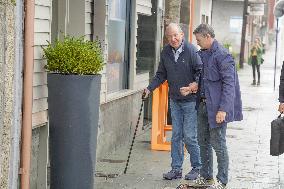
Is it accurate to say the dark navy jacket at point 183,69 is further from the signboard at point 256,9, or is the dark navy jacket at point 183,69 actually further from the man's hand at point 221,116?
the signboard at point 256,9

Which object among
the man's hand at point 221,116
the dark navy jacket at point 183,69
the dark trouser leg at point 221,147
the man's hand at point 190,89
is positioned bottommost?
the dark trouser leg at point 221,147

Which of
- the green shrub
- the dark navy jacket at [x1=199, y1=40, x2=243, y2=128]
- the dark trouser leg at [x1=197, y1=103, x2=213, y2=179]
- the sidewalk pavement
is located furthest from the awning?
the green shrub

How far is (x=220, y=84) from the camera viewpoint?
7039mm

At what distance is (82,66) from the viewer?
6469 mm

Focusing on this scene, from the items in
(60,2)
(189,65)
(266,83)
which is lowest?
(266,83)

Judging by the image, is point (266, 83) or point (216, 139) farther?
point (266, 83)

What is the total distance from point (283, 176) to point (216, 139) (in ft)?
6.09

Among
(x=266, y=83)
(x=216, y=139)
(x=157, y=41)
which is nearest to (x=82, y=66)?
(x=216, y=139)

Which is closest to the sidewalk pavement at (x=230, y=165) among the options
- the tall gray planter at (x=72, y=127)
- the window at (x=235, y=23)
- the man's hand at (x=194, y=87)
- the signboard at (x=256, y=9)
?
the tall gray planter at (x=72, y=127)

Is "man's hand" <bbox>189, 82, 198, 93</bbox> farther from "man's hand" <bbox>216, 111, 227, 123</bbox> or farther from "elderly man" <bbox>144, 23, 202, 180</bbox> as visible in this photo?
"man's hand" <bbox>216, 111, 227, 123</bbox>

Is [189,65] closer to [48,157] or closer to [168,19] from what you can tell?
[48,157]

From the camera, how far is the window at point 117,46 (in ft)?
32.2

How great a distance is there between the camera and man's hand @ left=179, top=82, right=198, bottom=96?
25.2 ft

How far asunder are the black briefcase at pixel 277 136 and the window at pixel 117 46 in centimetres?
325
